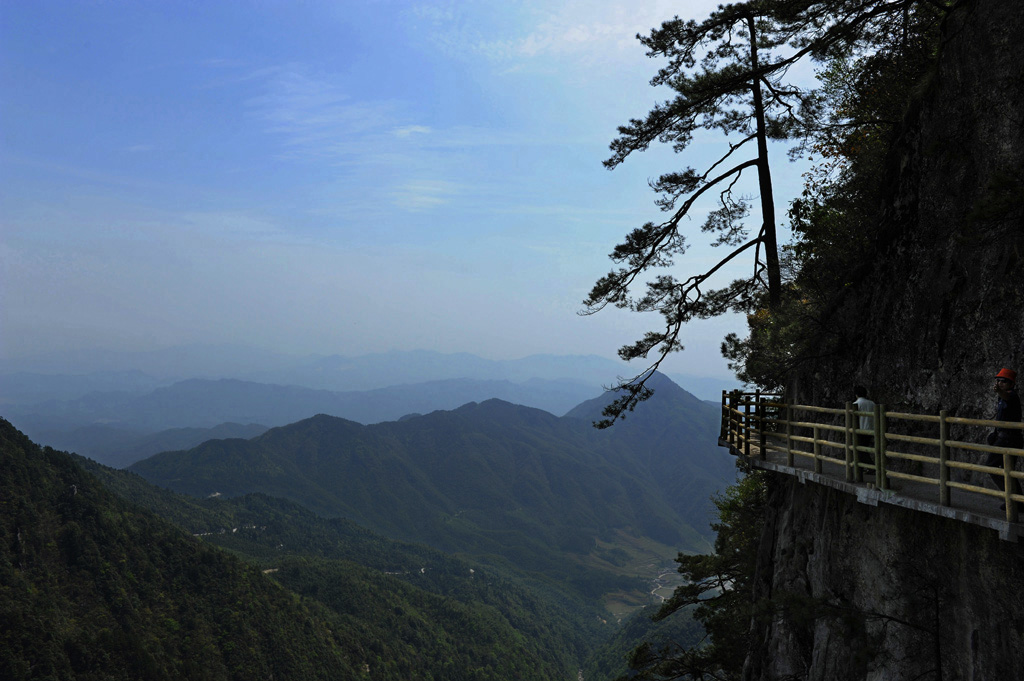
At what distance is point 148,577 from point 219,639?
1713cm

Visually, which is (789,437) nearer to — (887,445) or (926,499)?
(887,445)

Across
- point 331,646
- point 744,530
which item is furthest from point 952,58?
point 331,646

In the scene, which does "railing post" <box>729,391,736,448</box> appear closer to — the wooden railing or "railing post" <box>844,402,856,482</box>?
the wooden railing

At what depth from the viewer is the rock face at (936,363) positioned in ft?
31.9

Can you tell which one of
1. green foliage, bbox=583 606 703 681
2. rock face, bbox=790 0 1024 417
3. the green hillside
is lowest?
green foliage, bbox=583 606 703 681

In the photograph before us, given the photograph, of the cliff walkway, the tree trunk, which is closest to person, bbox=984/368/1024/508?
the cliff walkway

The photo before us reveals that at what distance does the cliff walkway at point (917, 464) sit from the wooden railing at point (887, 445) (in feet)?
0.05

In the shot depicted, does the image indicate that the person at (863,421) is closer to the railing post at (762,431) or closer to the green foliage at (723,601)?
the railing post at (762,431)

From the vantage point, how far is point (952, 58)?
505 inches

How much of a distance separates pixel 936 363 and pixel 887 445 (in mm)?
2523

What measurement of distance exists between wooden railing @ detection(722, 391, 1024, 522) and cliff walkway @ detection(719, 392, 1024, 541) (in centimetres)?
2

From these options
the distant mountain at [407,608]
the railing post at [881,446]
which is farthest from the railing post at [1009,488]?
the distant mountain at [407,608]

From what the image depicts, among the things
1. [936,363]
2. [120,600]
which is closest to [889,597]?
[936,363]

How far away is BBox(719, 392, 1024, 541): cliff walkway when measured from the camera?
27.8 ft
